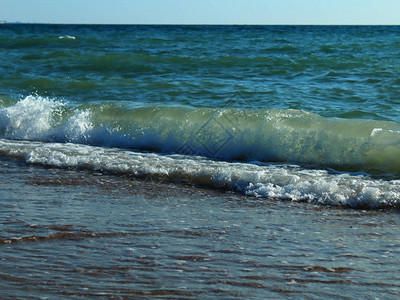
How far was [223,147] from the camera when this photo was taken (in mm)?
7152

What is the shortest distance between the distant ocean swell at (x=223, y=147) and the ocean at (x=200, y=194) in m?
0.02

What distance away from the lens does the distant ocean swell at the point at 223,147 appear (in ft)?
17.7

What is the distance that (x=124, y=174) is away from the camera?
586cm

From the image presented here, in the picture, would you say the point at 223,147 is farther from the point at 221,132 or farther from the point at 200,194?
the point at 200,194

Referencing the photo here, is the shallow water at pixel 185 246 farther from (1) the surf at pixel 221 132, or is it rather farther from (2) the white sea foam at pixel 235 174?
(1) the surf at pixel 221 132

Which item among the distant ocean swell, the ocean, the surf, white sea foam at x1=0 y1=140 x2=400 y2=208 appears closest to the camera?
the ocean

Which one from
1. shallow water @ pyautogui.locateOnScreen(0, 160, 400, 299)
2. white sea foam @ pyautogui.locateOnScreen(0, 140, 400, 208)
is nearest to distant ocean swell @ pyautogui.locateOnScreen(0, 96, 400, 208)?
white sea foam @ pyautogui.locateOnScreen(0, 140, 400, 208)

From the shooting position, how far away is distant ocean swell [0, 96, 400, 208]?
538 centimetres

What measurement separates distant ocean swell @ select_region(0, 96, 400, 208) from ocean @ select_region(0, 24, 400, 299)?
16mm

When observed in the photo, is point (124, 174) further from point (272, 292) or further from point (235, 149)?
point (272, 292)

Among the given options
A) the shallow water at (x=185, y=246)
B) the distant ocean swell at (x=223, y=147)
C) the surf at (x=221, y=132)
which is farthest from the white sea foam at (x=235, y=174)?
the surf at (x=221, y=132)

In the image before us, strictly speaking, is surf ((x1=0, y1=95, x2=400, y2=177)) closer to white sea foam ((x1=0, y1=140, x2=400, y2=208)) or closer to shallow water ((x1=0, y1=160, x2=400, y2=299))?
white sea foam ((x1=0, y1=140, x2=400, y2=208))

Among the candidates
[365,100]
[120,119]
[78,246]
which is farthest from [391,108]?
[78,246]

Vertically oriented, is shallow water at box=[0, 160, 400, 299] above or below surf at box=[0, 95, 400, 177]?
below
